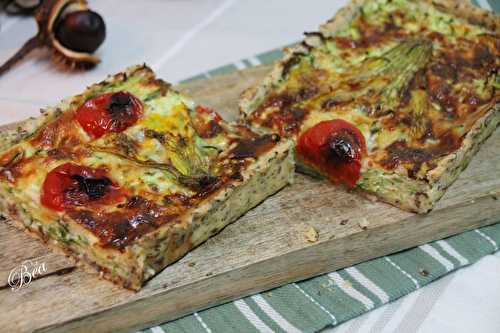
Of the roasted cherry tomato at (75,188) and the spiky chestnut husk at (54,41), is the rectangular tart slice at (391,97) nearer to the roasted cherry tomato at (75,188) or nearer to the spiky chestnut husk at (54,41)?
the roasted cherry tomato at (75,188)

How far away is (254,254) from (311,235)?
0.37 meters

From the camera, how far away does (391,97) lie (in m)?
5.43

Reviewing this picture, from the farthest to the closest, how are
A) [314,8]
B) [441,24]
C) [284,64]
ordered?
1. [314,8]
2. [441,24]
3. [284,64]

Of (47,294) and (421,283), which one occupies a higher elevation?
(47,294)

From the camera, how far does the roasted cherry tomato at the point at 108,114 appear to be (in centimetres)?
498

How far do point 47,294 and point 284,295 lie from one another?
4.53 feet

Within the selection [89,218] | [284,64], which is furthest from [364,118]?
[89,218]

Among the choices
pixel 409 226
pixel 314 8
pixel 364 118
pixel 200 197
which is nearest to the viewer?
pixel 200 197

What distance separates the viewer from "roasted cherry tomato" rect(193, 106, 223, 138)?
511 cm

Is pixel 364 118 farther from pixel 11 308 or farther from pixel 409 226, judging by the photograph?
pixel 11 308

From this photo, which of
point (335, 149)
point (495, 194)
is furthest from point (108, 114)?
point (495, 194)

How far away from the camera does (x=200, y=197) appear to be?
4.54 metres

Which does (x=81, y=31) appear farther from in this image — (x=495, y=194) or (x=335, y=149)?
(x=495, y=194)

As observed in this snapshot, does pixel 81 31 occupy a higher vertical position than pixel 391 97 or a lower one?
higher
